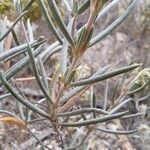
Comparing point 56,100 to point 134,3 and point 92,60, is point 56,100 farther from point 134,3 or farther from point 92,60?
point 92,60

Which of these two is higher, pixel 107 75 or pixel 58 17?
pixel 58 17

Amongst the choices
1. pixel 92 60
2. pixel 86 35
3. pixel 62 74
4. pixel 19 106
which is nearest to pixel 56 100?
pixel 62 74

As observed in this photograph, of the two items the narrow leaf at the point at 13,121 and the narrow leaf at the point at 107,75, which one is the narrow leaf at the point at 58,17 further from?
the narrow leaf at the point at 13,121

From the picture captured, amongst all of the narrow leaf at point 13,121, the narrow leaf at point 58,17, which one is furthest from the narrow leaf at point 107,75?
the narrow leaf at point 13,121

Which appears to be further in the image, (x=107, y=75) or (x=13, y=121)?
(x=13, y=121)

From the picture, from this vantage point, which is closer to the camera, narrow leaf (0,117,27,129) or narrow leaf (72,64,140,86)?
narrow leaf (72,64,140,86)

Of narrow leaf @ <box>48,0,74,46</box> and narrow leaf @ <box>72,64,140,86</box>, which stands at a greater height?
narrow leaf @ <box>48,0,74,46</box>

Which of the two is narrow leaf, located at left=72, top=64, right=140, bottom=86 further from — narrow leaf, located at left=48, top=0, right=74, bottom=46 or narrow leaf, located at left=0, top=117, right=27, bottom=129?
narrow leaf, located at left=0, top=117, right=27, bottom=129

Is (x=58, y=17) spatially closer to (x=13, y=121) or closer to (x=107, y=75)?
(x=107, y=75)

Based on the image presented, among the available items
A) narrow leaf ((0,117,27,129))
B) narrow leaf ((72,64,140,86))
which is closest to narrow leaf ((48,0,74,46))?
narrow leaf ((72,64,140,86))

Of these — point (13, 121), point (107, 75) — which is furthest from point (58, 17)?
point (13, 121)

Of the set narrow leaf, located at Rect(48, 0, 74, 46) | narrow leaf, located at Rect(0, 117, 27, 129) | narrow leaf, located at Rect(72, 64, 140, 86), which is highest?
narrow leaf, located at Rect(48, 0, 74, 46)
